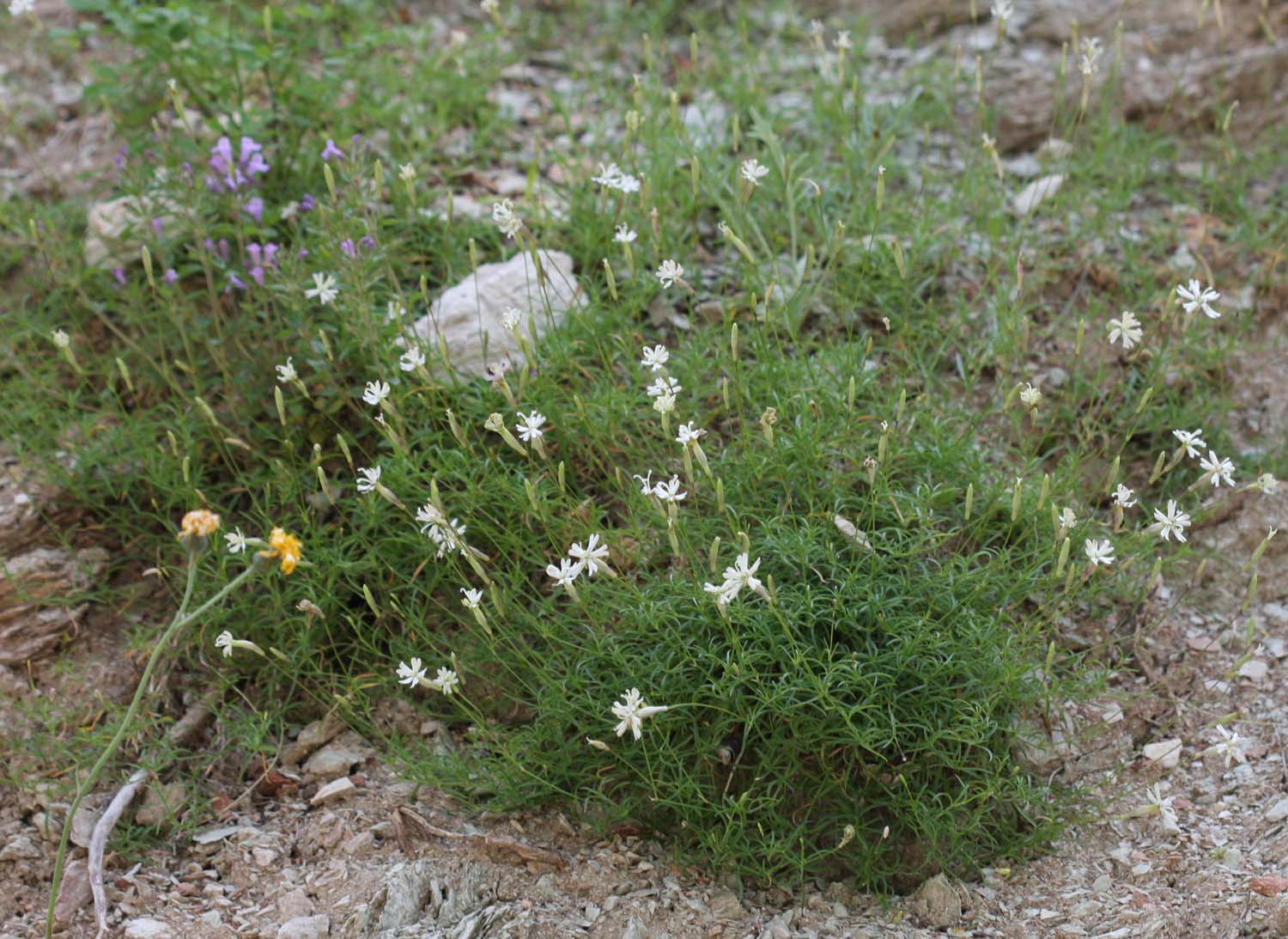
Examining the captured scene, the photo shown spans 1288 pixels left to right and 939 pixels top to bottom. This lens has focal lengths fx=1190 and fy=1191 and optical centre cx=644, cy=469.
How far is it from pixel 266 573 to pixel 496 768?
0.88 m

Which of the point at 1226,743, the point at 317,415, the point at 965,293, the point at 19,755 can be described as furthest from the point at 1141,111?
the point at 19,755

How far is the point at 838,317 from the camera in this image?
3809 millimetres

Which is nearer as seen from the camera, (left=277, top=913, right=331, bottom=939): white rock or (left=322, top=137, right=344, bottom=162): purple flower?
(left=277, top=913, right=331, bottom=939): white rock

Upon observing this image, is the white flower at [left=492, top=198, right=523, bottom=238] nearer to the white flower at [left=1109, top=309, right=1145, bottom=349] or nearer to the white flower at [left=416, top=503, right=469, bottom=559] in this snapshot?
the white flower at [left=416, top=503, right=469, bottom=559]

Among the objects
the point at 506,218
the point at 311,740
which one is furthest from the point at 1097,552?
the point at 311,740

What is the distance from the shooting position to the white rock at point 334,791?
2.98 meters

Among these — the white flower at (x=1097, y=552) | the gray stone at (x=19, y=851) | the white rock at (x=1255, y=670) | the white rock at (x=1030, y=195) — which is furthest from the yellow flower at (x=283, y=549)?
the white rock at (x=1030, y=195)

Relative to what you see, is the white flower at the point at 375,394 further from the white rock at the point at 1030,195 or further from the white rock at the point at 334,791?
the white rock at the point at 1030,195

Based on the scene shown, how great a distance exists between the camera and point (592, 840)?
9.46 ft

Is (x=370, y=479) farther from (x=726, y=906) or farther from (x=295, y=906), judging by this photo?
(x=726, y=906)

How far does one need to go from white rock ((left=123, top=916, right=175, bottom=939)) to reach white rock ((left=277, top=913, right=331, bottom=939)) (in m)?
0.26

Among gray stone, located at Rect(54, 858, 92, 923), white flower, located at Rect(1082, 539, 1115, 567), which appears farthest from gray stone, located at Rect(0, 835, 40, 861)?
white flower, located at Rect(1082, 539, 1115, 567)

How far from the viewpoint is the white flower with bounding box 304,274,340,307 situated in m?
3.29

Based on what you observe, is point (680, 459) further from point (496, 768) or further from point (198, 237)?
point (198, 237)
